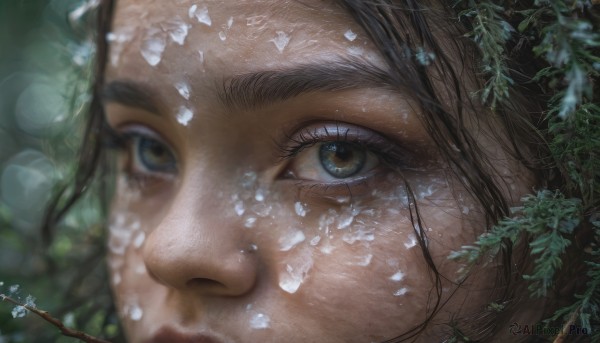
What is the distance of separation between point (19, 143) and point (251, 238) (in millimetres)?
1927

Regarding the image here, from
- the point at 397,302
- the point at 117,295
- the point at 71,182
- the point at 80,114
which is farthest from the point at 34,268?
the point at 397,302

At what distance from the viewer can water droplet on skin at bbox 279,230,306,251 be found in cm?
115

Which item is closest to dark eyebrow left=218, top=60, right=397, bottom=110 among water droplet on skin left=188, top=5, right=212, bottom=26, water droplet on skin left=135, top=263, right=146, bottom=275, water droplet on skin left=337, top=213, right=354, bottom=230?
water droplet on skin left=188, top=5, right=212, bottom=26

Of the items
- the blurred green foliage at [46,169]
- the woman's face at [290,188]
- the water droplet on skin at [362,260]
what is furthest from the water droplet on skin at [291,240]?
the blurred green foliage at [46,169]

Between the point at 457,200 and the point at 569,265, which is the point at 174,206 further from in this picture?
the point at 569,265

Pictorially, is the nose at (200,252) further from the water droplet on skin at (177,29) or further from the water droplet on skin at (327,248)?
the water droplet on skin at (177,29)

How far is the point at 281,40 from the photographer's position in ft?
3.70

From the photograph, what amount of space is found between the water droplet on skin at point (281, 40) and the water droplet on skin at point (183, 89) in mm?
204

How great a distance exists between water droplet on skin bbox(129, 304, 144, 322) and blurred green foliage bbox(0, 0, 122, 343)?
0.16 m

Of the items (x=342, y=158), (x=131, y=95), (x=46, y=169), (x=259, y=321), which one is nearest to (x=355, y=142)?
(x=342, y=158)

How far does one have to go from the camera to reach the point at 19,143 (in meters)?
2.72

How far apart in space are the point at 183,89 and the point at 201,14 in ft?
0.48

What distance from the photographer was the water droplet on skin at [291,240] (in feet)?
3.77

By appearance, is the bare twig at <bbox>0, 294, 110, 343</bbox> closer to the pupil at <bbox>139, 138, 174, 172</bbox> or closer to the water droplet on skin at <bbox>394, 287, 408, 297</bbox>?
the pupil at <bbox>139, 138, 174, 172</bbox>
